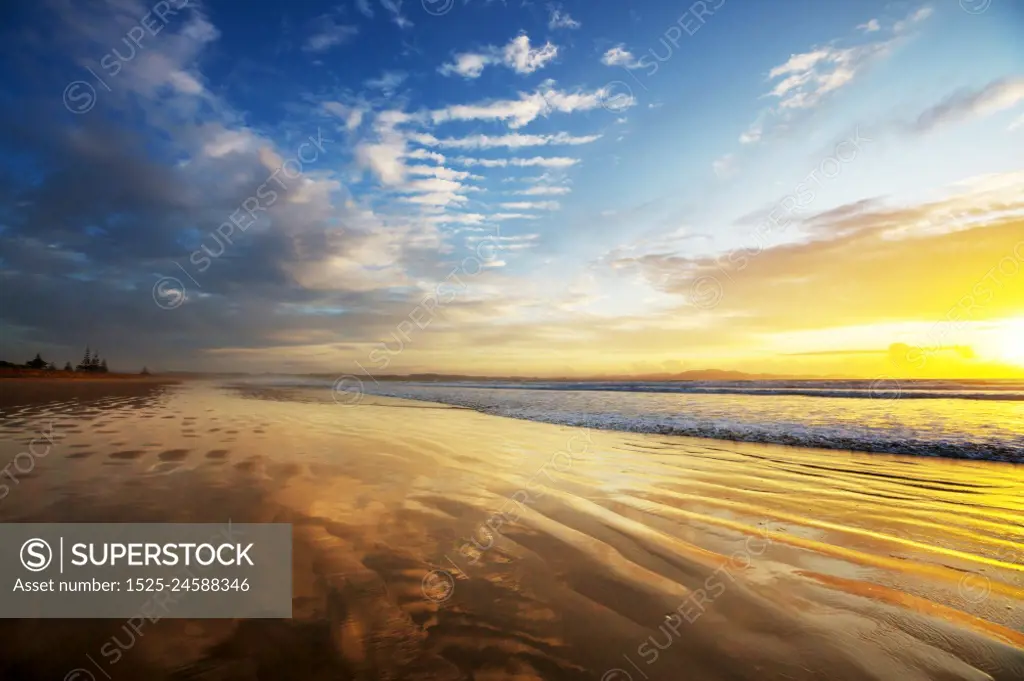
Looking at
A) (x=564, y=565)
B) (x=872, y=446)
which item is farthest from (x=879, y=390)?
(x=564, y=565)

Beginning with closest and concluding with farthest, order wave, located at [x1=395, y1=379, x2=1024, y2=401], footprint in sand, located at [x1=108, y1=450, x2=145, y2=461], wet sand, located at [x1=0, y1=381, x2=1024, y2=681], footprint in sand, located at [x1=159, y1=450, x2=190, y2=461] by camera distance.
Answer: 1. wet sand, located at [x1=0, y1=381, x2=1024, y2=681]
2. footprint in sand, located at [x1=108, y1=450, x2=145, y2=461]
3. footprint in sand, located at [x1=159, y1=450, x2=190, y2=461]
4. wave, located at [x1=395, y1=379, x2=1024, y2=401]

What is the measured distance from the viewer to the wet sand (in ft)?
9.86

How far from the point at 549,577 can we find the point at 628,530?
74.4 inches

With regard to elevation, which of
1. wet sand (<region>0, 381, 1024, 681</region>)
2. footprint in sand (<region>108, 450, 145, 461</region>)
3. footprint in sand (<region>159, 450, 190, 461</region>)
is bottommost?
wet sand (<region>0, 381, 1024, 681</region>)

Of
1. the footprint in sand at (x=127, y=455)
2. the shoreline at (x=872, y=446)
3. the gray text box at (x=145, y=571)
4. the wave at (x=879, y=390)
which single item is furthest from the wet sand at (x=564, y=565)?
the wave at (x=879, y=390)

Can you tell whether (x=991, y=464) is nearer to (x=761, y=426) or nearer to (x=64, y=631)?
(x=761, y=426)

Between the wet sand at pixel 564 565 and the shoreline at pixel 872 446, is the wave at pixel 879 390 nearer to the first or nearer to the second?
the shoreline at pixel 872 446

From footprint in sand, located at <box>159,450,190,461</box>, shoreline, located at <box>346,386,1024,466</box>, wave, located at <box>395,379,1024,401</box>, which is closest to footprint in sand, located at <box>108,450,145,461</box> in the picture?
footprint in sand, located at <box>159,450,190,461</box>

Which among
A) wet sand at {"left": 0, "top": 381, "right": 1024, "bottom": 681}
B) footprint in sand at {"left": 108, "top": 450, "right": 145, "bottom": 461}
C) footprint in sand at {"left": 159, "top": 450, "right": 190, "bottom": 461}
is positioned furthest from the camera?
footprint in sand at {"left": 159, "top": 450, "right": 190, "bottom": 461}

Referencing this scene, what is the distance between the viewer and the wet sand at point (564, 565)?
3.01m

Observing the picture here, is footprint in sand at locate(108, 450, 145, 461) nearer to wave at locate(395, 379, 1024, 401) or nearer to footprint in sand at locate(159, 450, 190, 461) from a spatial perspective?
footprint in sand at locate(159, 450, 190, 461)

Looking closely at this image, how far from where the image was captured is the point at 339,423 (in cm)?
1614

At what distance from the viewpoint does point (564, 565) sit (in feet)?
15.2

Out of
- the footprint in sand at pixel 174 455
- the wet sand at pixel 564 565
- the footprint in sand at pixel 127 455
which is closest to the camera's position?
the wet sand at pixel 564 565
